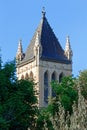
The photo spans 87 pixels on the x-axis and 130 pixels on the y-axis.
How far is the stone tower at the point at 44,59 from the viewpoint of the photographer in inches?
3922

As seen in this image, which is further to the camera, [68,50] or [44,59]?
[68,50]

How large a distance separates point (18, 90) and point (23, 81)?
1250 mm

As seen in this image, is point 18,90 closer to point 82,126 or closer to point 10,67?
point 10,67

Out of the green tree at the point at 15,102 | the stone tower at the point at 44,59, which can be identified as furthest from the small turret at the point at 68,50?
the green tree at the point at 15,102

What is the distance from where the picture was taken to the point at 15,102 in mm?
30562

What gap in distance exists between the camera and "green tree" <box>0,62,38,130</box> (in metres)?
30.0

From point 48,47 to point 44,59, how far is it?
226 cm

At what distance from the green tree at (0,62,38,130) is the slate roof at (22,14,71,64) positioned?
66.0 meters

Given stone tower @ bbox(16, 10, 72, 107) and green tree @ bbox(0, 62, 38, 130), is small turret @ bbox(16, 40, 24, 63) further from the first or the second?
green tree @ bbox(0, 62, 38, 130)

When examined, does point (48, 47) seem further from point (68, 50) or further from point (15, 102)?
point (15, 102)

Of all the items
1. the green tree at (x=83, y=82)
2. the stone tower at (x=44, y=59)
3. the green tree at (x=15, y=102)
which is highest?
the stone tower at (x=44, y=59)

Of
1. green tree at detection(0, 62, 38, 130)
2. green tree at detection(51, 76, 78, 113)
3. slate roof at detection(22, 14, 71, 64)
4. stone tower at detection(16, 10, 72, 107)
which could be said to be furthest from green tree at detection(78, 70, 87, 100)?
slate roof at detection(22, 14, 71, 64)

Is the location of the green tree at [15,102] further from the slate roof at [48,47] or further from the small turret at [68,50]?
the small turret at [68,50]

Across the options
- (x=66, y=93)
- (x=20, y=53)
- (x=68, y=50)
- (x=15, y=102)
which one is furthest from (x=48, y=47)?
(x=15, y=102)
